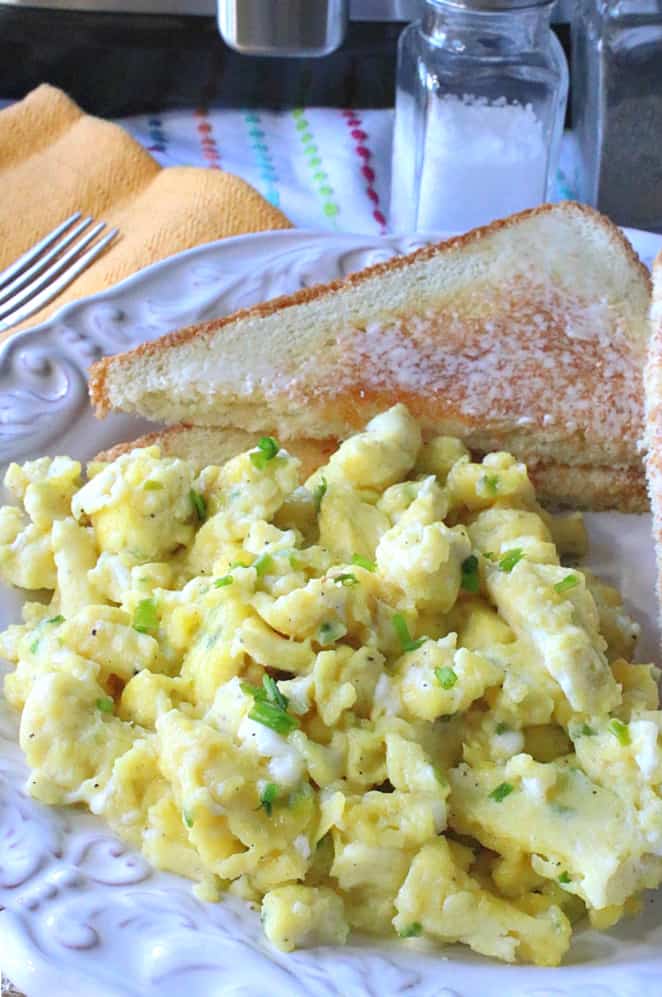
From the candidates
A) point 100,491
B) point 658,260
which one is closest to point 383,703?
point 100,491

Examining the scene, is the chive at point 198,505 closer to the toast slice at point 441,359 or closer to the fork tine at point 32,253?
the toast slice at point 441,359

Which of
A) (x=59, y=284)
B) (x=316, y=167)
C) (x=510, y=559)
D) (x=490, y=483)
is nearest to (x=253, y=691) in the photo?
(x=510, y=559)

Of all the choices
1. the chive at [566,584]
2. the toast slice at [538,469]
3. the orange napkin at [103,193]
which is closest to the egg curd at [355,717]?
the chive at [566,584]

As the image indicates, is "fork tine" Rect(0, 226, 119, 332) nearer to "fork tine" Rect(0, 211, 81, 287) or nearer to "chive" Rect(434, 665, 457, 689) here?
"fork tine" Rect(0, 211, 81, 287)

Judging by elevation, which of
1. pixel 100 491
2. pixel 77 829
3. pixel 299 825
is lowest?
pixel 77 829

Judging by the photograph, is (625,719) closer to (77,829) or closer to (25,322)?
(77,829)

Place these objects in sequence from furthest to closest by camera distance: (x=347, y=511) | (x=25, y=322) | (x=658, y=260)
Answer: (x=25, y=322)
(x=658, y=260)
(x=347, y=511)
